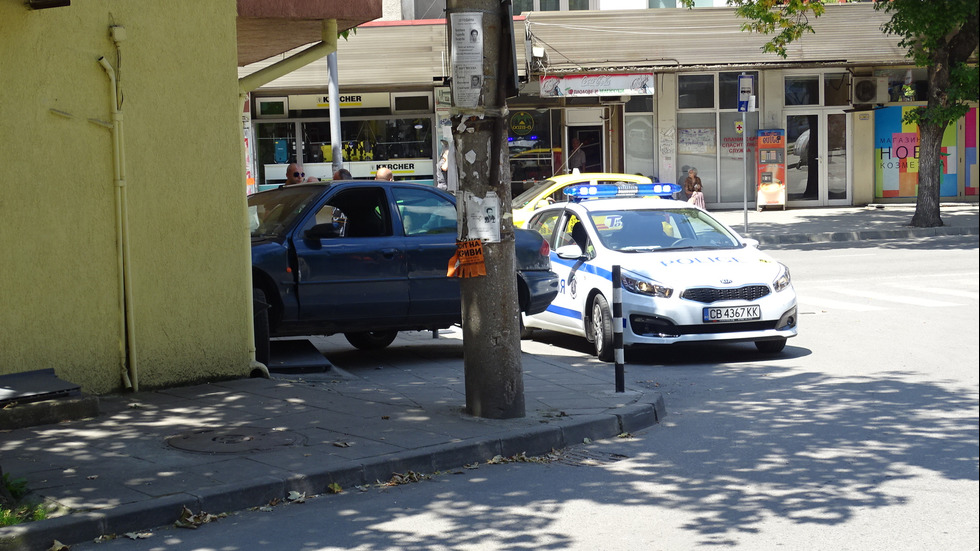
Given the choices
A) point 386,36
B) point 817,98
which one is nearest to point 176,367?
point 386,36

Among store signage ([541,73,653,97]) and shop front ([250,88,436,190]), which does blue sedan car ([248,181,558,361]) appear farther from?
shop front ([250,88,436,190])

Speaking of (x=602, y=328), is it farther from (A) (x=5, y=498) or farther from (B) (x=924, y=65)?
(B) (x=924, y=65)

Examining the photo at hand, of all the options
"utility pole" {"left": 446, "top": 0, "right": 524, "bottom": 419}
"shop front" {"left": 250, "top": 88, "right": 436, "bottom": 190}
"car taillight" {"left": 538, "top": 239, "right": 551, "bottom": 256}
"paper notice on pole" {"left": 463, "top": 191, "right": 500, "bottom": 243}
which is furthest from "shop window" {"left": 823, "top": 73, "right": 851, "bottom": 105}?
"paper notice on pole" {"left": 463, "top": 191, "right": 500, "bottom": 243}

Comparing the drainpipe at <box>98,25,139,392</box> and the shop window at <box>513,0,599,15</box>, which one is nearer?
the drainpipe at <box>98,25,139,392</box>

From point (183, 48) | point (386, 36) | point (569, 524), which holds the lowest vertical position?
point (569, 524)

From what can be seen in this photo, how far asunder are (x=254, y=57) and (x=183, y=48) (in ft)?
15.3

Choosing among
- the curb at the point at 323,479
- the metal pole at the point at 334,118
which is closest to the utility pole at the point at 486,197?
the curb at the point at 323,479

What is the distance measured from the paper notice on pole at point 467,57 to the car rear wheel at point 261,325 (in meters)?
3.20

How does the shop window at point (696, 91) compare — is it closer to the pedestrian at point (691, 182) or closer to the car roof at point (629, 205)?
the pedestrian at point (691, 182)

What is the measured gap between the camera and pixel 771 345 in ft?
36.4

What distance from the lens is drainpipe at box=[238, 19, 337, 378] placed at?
31.4 feet

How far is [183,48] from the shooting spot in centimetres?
920

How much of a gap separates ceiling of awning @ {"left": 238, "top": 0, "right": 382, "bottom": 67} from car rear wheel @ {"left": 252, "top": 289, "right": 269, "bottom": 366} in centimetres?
246

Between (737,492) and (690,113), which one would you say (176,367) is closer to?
(737,492)
